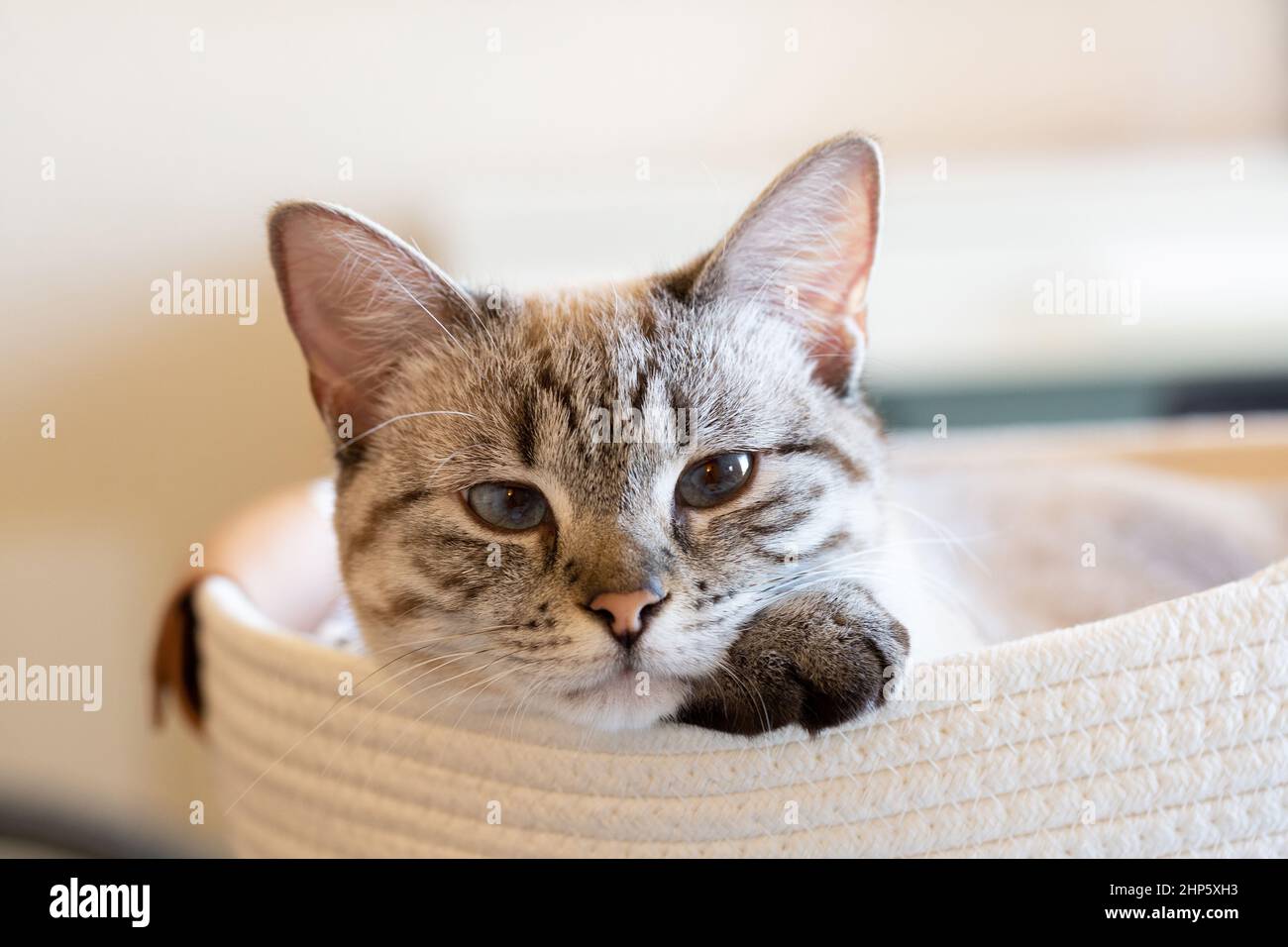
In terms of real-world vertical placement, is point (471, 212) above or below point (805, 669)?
above

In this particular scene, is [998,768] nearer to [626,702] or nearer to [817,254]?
[626,702]

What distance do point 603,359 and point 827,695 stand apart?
1.45 ft

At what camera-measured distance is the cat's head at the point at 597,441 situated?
1022 mm

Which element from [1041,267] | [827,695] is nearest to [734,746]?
[827,695]

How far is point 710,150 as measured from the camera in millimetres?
3055

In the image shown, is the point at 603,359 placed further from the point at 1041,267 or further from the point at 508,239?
the point at 1041,267

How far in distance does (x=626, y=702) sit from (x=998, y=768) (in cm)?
34

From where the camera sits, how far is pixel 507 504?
114 cm

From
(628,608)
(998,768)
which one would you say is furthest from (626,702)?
(998,768)

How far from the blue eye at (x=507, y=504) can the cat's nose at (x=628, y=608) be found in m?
0.16

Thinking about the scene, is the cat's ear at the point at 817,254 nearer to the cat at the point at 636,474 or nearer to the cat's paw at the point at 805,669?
the cat at the point at 636,474

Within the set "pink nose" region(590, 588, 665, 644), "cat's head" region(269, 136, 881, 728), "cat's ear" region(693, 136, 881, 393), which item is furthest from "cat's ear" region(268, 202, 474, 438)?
"pink nose" region(590, 588, 665, 644)

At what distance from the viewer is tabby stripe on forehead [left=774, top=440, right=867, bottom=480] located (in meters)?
1.18

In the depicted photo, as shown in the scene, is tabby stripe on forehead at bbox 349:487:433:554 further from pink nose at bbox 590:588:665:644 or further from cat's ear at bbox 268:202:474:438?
pink nose at bbox 590:588:665:644
